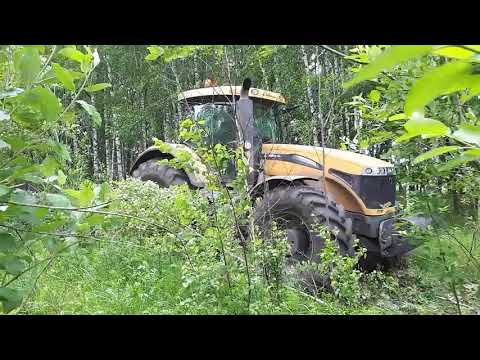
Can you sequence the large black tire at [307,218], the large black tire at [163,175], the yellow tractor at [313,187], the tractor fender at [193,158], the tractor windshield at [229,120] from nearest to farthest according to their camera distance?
the tractor fender at [193,158]
the large black tire at [307,218]
the yellow tractor at [313,187]
the tractor windshield at [229,120]
the large black tire at [163,175]

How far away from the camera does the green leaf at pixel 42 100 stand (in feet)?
2.78

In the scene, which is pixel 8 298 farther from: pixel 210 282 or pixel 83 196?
pixel 210 282

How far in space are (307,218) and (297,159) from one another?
81 centimetres

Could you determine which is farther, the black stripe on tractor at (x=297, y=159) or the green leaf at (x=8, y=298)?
the black stripe on tractor at (x=297, y=159)

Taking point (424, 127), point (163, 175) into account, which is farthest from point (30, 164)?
point (163, 175)

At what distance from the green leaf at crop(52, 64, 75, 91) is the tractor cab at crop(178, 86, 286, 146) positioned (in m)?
3.70

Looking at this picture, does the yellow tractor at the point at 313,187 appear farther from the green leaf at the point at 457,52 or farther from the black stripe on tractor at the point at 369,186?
the green leaf at the point at 457,52

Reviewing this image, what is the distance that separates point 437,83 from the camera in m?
0.27

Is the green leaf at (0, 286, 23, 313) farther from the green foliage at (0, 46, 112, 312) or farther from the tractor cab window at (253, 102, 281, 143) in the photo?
the tractor cab window at (253, 102, 281, 143)

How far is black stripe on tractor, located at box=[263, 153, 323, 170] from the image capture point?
15.5 ft

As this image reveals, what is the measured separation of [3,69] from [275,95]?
14.4ft

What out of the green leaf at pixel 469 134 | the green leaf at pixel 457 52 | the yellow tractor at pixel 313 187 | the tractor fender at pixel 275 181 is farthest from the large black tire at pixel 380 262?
the green leaf at pixel 457 52
